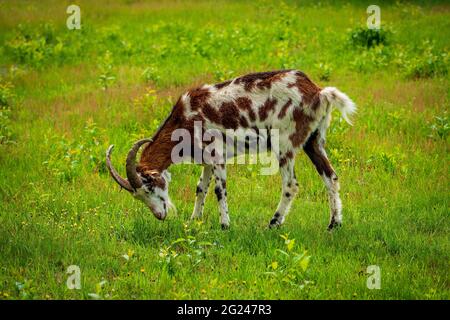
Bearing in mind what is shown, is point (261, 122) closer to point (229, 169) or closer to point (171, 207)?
point (171, 207)

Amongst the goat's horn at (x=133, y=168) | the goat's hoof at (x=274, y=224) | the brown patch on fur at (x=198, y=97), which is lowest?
the goat's hoof at (x=274, y=224)

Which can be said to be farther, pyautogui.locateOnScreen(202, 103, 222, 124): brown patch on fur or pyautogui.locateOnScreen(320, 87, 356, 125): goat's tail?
pyautogui.locateOnScreen(202, 103, 222, 124): brown patch on fur

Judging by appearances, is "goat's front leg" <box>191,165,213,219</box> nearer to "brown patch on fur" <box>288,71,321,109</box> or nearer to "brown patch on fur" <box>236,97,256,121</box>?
"brown patch on fur" <box>236,97,256,121</box>

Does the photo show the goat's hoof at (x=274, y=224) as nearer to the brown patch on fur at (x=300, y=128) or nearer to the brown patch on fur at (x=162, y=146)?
the brown patch on fur at (x=300, y=128)

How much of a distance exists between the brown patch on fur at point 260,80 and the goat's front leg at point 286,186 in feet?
3.50

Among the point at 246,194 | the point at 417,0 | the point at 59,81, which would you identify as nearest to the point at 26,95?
the point at 59,81

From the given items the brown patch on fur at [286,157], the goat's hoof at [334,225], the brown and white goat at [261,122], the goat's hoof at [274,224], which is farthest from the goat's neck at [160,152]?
the goat's hoof at [334,225]

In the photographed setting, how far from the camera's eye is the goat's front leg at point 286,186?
9.88m

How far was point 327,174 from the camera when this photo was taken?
9.94m

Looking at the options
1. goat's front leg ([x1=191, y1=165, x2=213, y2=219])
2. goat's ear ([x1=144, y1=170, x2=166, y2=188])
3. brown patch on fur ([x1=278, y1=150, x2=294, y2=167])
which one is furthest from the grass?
brown patch on fur ([x1=278, y1=150, x2=294, y2=167])

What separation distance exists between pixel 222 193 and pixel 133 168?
4.58ft

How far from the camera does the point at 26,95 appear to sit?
55.8ft

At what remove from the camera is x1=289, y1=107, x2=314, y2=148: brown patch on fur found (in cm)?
984
